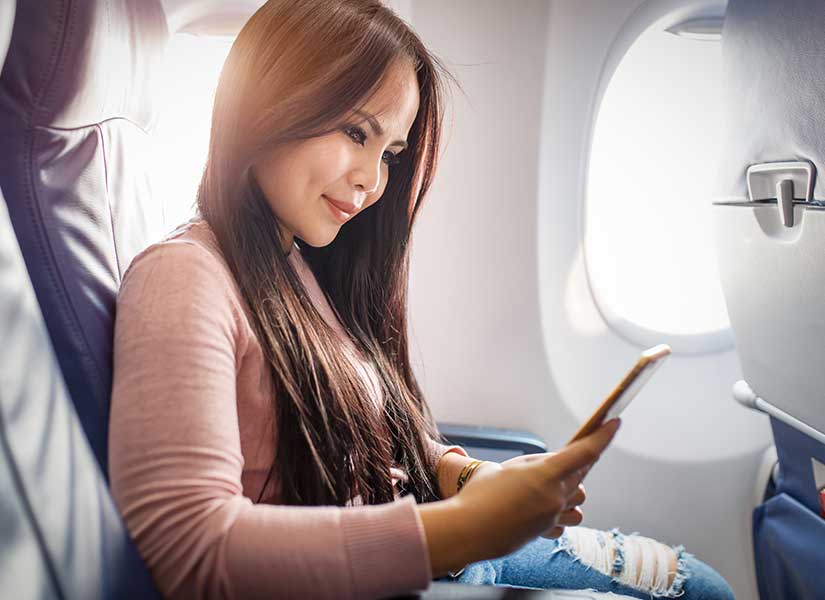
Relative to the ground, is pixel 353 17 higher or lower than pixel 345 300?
higher

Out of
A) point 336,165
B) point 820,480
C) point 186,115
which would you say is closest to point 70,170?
point 336,165

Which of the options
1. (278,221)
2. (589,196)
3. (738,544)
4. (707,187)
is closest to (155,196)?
(278,221)

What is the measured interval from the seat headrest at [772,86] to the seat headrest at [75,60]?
924 mm

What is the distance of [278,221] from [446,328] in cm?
86

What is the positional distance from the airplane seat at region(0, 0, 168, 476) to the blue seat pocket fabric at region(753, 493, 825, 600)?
4.13ft

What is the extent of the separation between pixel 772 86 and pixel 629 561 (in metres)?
0.86

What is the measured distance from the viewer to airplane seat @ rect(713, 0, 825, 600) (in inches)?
41.1

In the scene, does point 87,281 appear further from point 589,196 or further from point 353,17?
point 589,196

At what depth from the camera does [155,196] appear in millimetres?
1127

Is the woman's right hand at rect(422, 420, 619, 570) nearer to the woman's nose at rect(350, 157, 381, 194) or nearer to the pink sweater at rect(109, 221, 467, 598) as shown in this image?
the pink sweater at rect(109, 221, 467, 598)

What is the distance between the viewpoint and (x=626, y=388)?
0.78 meters

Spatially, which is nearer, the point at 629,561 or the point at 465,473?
the point at 465,473

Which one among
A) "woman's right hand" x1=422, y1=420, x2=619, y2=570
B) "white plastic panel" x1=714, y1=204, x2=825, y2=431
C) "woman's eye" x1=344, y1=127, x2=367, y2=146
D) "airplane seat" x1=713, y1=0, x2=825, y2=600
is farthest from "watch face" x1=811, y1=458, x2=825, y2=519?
"woman's eye" x1=344, y1=127, x2=367, y2=146

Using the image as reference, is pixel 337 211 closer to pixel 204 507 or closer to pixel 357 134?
pixel 357 134
